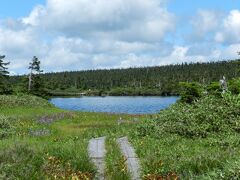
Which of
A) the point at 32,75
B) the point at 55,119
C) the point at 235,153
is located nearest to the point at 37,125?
the point at 55,119

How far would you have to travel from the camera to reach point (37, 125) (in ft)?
97.3

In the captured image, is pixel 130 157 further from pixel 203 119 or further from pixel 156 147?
pixel 203 119

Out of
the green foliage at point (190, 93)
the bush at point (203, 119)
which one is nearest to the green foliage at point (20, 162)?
the bush at point (203, 119)

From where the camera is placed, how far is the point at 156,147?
17.4 meters

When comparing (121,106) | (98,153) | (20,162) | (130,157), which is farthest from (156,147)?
(121,106)

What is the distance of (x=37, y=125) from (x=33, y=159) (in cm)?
1613

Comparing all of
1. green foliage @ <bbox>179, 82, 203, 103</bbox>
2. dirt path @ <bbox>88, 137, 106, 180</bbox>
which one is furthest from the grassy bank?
green foliage @ <bbox>179, 82, 203, 103</bbox>

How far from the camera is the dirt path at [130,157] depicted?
13.4 meters

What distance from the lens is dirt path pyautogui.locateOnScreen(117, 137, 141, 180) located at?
13.4 metres

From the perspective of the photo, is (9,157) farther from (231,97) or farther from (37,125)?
(37,125)

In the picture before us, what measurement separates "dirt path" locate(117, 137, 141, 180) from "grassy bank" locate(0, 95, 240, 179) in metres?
0.23

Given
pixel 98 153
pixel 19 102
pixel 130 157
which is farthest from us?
pixel 19 102

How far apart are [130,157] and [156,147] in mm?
1742

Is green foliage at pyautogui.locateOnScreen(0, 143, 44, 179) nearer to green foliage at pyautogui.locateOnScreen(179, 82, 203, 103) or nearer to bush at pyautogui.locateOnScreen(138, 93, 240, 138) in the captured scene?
bush at pyautogui.locateOnScreen(138, 93, 240, 138)
